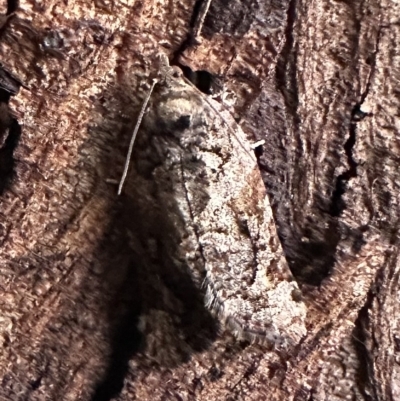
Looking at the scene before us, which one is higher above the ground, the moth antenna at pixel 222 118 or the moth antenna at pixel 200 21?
the moth antenna at pixel 200 21

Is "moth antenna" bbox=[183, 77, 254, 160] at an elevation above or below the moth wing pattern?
above

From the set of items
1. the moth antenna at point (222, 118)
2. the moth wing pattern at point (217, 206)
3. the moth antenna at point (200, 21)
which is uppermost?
the moth antenna at point (200, 21)

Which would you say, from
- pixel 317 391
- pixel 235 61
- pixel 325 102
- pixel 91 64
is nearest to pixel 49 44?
pixel 91 64

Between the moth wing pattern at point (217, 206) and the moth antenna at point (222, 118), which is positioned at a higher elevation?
the moth antenna at point (222, 118)

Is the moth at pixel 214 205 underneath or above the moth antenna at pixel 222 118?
underneath

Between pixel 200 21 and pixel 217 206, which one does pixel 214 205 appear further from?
pixel 200 21

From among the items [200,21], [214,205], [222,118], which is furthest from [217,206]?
[200,21]
